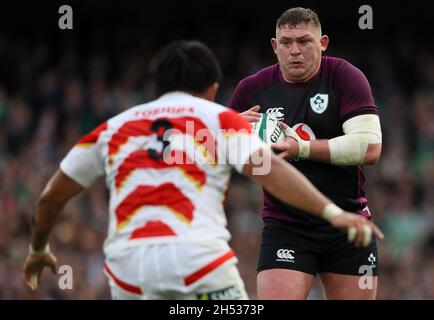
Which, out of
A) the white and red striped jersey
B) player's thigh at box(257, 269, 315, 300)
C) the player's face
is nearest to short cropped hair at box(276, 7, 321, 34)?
the player's face

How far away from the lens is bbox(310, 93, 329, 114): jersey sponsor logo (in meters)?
6.57

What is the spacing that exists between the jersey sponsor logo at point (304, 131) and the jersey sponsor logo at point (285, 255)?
2.48 feet

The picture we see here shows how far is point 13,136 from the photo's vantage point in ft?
50.8

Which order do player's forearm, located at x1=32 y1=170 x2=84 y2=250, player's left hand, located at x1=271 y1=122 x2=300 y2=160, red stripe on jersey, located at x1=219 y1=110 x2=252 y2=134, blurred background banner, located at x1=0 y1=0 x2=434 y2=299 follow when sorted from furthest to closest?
blurred background banner, located at x1=0 y1=0 x2=434 y2=299 → player's left hand, located at x1=271 y1=122 x2=300 y2=160 → player's forearm, located at x1=32 y1=170 x2=84 y2=250 → red stripe on jersey, located at x1=219 y1=110 x2=252 y2=134

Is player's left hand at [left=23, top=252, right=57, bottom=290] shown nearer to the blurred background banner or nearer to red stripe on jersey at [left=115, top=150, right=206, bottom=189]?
red stripe on jersey at [left=115, top=150, right=206, bottom=189]

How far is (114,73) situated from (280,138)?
11229 millimetres

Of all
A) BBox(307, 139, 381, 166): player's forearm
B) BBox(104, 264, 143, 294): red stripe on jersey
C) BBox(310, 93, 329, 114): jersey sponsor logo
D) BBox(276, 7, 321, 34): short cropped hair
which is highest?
BBox(276, 7, 321, 34): short cropped hair

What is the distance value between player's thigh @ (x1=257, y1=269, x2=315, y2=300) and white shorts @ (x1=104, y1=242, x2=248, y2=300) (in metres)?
1.47

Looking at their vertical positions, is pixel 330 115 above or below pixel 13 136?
above

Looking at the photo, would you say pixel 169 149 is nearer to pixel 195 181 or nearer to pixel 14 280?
pixel 195 181

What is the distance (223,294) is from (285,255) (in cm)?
170

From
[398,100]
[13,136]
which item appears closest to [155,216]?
[13,136]

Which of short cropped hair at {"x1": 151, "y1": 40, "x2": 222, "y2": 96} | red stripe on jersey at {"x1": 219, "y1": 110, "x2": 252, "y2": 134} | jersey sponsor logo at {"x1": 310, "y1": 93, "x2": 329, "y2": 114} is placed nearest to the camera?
red stripe on jersey at {"x1": 219, "y1": 110, "x2": 252, "y2": 134}

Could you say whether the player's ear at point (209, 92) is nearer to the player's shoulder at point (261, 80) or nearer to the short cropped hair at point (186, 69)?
the short cropped hair at point (186, 69)
